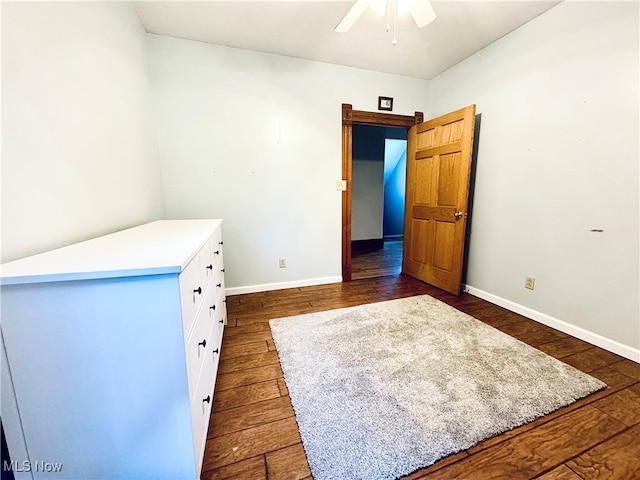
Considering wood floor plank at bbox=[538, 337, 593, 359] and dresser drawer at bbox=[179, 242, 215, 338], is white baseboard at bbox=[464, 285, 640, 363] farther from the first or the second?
dresser drawer at bbox=[179, 242, 215, 338]

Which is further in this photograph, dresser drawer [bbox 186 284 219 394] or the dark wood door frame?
the dark wood door frame

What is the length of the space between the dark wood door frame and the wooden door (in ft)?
0.65

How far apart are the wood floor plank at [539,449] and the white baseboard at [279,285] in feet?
7.32

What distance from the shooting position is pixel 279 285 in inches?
119

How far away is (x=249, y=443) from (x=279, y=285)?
1.93m

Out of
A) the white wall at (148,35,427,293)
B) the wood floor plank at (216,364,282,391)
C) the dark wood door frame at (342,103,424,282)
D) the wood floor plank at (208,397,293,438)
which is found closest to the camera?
the wood floor plank at (208,397,293,438)

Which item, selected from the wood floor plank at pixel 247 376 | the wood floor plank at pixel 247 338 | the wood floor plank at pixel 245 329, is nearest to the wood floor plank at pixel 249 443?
the wood floor plank at pixel 247 376

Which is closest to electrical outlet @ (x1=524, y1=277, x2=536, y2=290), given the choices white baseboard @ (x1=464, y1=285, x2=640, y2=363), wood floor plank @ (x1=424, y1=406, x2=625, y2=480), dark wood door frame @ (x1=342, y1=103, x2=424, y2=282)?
white baseboard @ (x1=464, y1=285, x2=640, y2=363)

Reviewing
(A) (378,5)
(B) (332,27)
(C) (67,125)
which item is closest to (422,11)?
(A) (378,5)

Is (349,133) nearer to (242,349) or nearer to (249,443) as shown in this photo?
(242,349)

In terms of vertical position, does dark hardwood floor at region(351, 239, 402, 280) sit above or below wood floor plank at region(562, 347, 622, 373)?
below

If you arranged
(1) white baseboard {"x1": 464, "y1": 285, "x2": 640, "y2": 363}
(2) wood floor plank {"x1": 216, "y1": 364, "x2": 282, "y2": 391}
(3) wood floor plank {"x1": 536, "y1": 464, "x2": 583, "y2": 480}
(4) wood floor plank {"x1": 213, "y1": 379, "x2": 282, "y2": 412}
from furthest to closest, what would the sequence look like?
(1) white baseboard {"x1": 464, "y1": 285, "x2": 640, "y2": 363} → (2) wood floor plank {"x1": 216, "y1": 364, "x2": 282, "y2": 391} → (4) wood floor plank {"x1": 213, "y1": 379, "x2": 282, "y2": 412} → (3) wood floor plank {"x1": 536, "y1": 464, "x2": 583, "y2": 480}

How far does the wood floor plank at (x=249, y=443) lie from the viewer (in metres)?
A: 1.07

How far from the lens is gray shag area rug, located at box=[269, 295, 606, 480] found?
110cm
